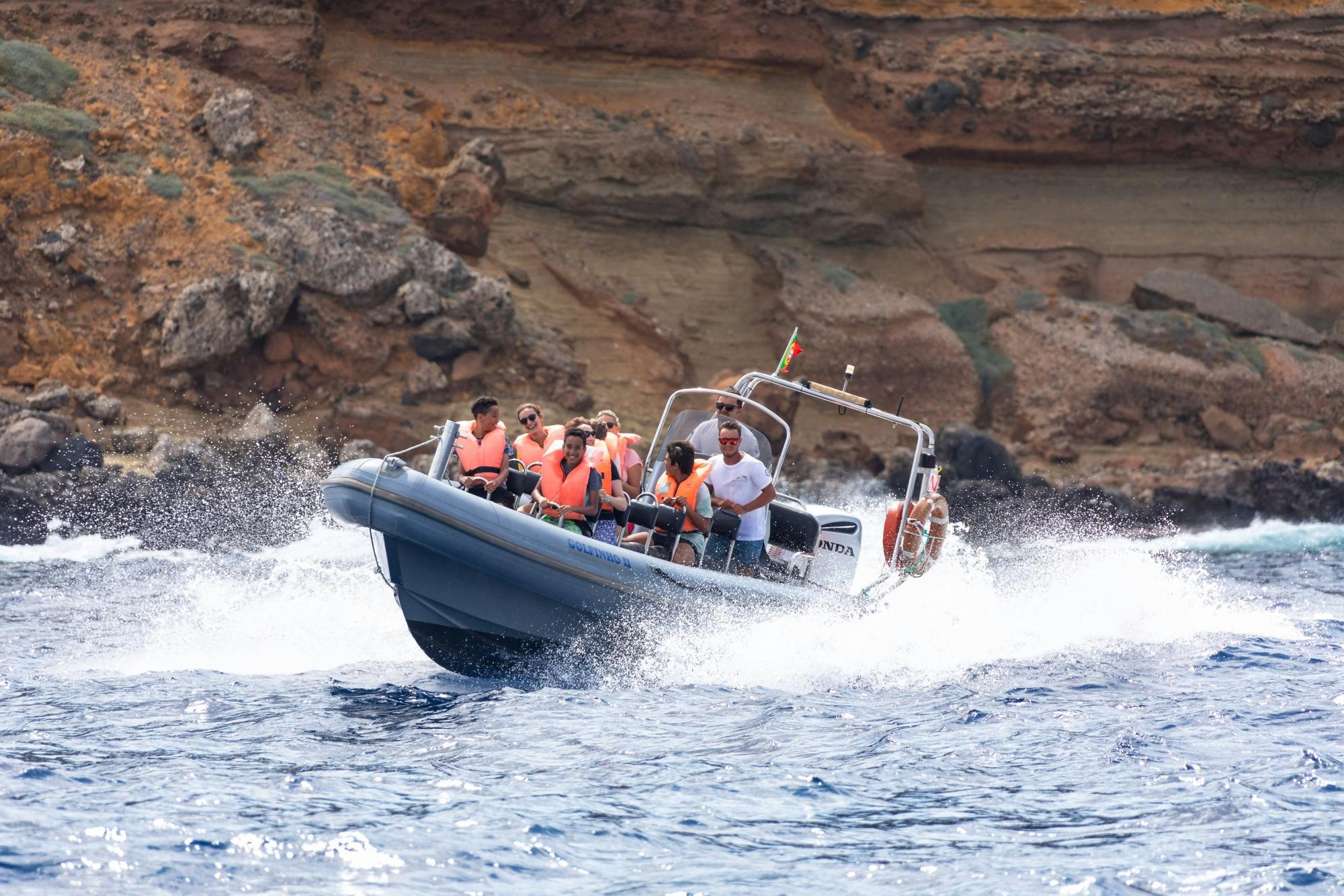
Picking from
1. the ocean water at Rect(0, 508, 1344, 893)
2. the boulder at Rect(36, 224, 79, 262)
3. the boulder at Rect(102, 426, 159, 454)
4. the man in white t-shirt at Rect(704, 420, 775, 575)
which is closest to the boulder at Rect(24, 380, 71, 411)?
the boulder at Rect(102, 426, 159, 454)

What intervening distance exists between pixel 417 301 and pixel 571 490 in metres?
12.2

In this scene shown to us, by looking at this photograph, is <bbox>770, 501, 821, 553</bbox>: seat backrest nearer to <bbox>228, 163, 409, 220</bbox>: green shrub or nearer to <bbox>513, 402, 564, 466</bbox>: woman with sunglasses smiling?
<bbox>513, 402, 564, 466</bbox>: woman with sunglasses smiling

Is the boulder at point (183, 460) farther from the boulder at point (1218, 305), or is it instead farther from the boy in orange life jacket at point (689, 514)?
the boulder at point (1218, 305)

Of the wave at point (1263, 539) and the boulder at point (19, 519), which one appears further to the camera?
the wave at point (1263, 539)

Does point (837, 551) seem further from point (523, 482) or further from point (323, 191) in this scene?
point (323, 191)

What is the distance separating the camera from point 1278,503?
69.3ft

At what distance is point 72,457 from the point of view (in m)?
15.8

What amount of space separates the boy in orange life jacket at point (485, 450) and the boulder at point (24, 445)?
29.4 ft

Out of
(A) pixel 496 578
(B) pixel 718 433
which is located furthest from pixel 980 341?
(A) pixel 496 578

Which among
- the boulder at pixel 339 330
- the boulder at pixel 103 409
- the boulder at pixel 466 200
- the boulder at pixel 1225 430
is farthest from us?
the boulder at pixel 1225 430

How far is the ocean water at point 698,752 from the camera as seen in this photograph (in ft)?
16.8

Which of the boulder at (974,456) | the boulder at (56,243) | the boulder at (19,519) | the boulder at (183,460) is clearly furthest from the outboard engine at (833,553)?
the boulder at (56,243)

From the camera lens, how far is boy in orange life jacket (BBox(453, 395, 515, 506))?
8531 mm

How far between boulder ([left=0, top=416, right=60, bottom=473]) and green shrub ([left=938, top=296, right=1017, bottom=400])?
14.7m
